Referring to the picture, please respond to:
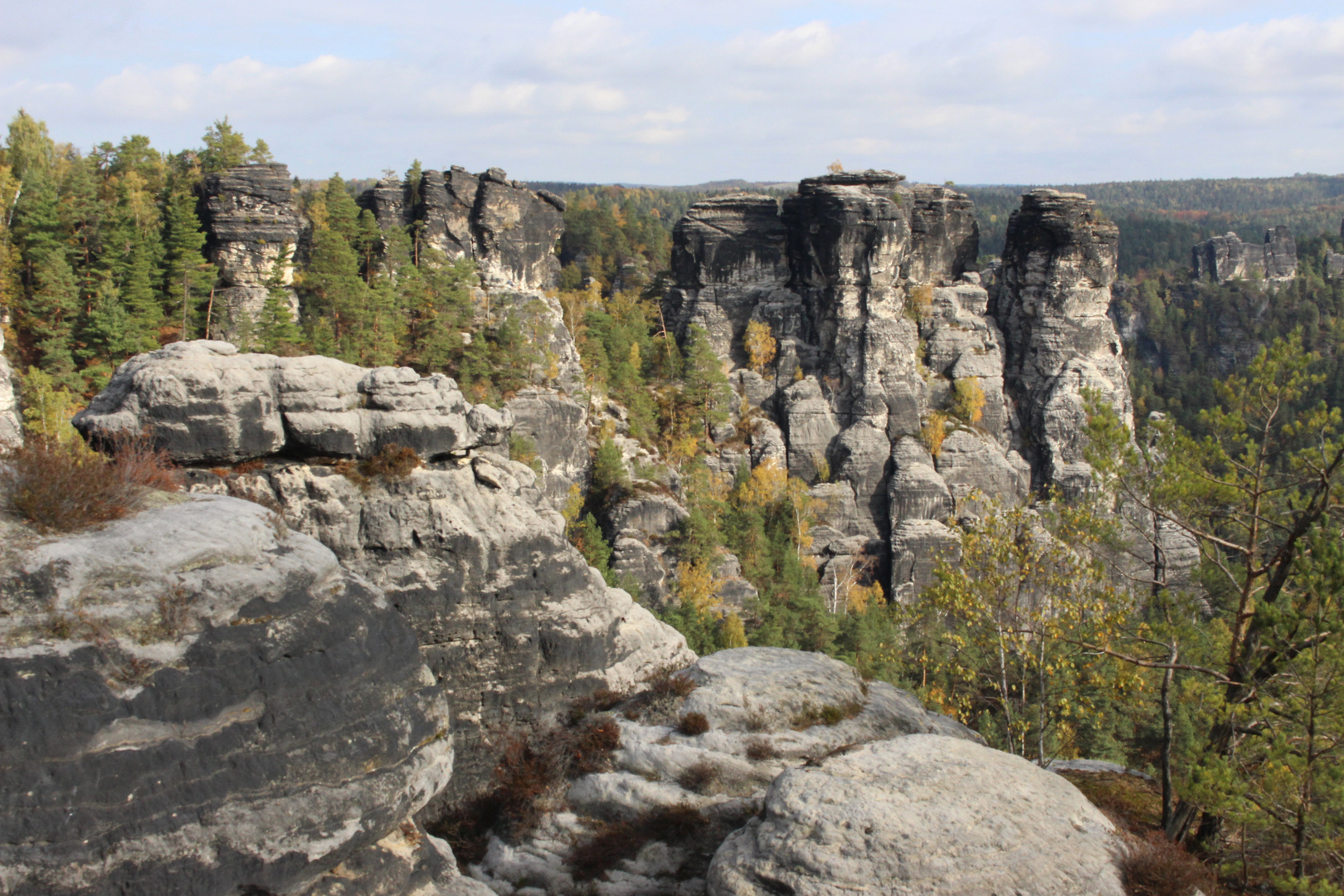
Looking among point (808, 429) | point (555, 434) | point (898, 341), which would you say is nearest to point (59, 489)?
point (555, 434)

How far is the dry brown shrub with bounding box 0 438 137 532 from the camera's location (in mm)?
10188

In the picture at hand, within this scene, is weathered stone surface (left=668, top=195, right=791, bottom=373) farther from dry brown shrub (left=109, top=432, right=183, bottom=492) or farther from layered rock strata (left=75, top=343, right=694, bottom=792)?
dry brown shrub (left=109, top=432, right=183, bottom=492)

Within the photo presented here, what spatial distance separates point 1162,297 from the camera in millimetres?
150500

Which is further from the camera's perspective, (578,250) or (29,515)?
(578,250)

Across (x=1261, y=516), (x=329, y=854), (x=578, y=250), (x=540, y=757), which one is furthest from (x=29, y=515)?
(x=578, y=250)

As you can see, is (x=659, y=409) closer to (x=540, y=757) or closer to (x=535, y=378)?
(x=535, y=378)

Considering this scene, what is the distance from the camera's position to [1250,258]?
150250 millimetres

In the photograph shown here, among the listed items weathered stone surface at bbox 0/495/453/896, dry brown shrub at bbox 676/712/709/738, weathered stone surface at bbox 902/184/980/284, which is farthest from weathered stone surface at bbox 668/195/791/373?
weathered stone surface at bbox 0/495/453/896

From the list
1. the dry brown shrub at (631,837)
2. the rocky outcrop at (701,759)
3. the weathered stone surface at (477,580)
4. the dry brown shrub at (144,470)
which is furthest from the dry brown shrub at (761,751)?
the dry brown shrub at (144,470)

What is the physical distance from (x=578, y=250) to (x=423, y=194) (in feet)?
133

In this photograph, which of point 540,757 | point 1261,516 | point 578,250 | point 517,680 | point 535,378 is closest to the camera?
point 1261,516

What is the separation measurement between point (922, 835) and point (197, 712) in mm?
9134

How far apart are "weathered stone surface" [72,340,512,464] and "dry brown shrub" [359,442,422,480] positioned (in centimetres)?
16

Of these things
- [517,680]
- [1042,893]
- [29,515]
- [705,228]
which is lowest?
[517,680]
